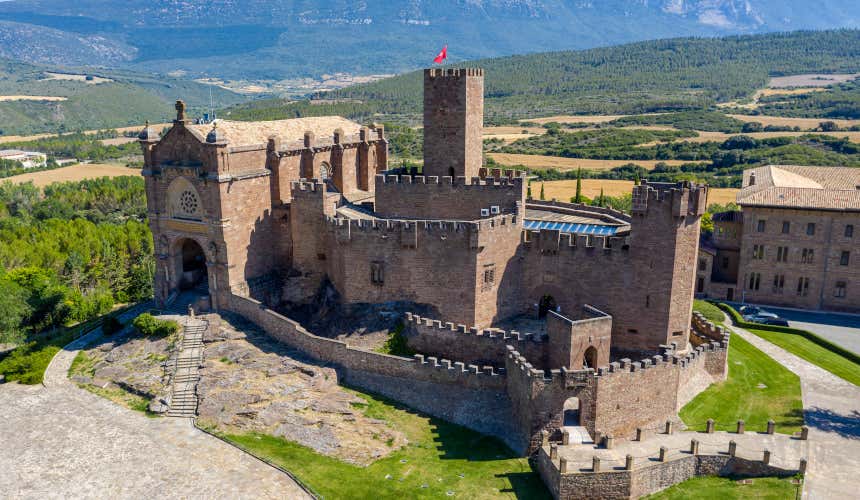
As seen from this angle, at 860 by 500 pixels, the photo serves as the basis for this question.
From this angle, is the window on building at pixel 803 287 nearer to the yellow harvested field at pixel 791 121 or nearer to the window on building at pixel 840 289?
the window on building at pixel 840 289

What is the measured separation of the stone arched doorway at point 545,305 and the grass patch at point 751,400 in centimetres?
895

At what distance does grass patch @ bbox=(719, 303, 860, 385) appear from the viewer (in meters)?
42.3

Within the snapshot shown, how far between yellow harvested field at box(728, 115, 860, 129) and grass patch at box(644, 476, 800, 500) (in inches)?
5078

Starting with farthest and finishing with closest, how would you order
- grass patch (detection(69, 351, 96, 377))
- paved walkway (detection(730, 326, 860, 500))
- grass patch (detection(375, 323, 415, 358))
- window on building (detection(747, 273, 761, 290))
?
window on building (detection(747, 273, 761, 290)) → grass patch (detection(69, 351, 96, 377)) → grass patch (detection(375, 323, 415, 358)) → paved walkway (detection(730, 326, 860, 500))

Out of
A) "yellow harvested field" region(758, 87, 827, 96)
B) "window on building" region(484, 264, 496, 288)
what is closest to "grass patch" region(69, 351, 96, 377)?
"window on building" region(484, 264, 496, 288)

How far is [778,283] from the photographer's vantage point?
55.4 m

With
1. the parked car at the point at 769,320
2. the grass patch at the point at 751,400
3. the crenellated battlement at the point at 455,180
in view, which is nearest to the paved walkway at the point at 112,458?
the crenellated battlement at the point at 455,180

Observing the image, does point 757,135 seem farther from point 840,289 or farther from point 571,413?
point 571,413

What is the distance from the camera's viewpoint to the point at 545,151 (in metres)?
137

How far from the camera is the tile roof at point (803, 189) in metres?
53.3

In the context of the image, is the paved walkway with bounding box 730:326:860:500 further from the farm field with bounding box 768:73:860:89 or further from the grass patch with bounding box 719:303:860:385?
the farm field with bounding box 768:73:860:89

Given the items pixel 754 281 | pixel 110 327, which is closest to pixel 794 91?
pixel 754 281

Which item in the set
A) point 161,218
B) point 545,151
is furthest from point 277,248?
point 545,151

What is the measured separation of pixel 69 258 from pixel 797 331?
5783cm
